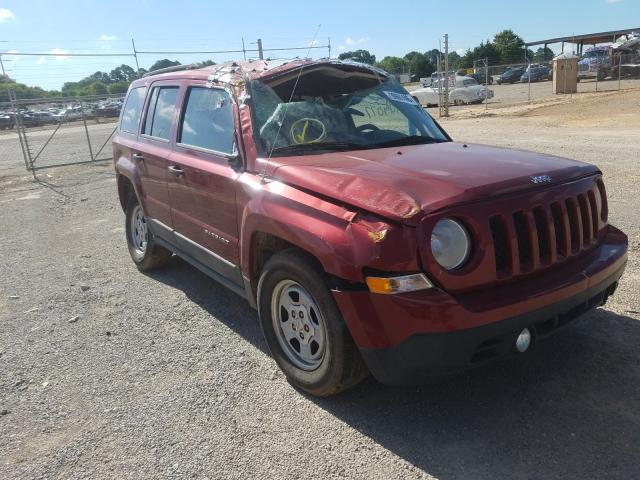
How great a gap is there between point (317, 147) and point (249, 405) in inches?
67.3

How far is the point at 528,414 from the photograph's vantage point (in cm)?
297

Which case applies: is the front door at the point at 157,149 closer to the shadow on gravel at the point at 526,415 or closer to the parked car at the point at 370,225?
the parked car at the point at 370,225

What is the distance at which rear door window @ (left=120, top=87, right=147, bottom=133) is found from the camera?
5.59 m

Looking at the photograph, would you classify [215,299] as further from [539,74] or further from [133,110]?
[539,74]

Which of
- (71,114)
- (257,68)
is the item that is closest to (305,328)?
(257,68)

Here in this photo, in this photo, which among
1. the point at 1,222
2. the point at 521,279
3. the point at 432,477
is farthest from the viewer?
the point at 1,222

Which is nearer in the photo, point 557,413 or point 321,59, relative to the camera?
point 557,413

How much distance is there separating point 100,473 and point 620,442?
A: 8.60ft

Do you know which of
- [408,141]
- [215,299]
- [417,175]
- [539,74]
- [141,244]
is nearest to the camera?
[417,175]

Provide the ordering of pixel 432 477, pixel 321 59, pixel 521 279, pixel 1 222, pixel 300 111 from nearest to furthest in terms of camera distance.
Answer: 1. pixel 432 477
2. pixel 521 279
3. pixel 300 111
4. pixel 321 59
5. pixel 1 222

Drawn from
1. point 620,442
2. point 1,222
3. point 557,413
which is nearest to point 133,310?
point 557,413

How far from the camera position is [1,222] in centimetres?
940

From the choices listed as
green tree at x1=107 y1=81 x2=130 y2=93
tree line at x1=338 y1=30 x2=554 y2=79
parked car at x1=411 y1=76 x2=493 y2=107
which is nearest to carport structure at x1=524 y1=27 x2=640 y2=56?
tree line at x1=338 y1=30 x2=554 y2=79

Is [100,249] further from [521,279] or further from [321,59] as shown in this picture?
[521,279]
